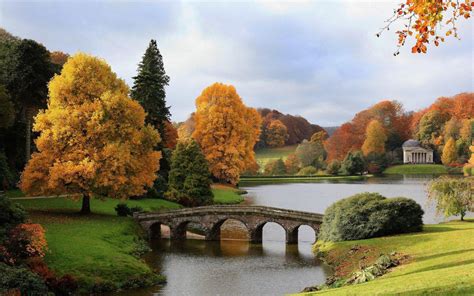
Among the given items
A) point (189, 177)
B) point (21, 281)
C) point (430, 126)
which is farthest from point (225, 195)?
point (430, 126)

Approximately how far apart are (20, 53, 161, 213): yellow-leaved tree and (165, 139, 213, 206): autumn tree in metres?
15.4

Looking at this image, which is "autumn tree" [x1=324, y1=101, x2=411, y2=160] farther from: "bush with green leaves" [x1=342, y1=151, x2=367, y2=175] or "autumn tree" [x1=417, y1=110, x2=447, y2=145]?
"bush with green leaves" [x1=342, y1=151, x2=367, y2=175]

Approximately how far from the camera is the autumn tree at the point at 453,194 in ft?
143

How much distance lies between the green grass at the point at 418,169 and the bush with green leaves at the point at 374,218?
10652 cm

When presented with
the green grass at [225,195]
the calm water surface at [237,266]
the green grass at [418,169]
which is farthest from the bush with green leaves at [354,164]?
the calm water surface at [237,266]

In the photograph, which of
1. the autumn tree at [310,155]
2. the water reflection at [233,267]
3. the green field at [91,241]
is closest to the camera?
the water reflection at [233,267]

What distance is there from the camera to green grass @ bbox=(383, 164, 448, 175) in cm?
14212

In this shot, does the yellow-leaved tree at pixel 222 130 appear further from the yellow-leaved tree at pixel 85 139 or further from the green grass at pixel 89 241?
the yellow-leaved tree at pixel 85 139

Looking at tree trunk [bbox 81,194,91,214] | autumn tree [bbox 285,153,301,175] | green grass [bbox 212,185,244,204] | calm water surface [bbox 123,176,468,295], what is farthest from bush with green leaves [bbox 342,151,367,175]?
tree trunk [bbox 81,194,91,214]

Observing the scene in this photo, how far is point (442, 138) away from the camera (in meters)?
148

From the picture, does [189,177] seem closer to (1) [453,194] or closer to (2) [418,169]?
(1) [453,194]

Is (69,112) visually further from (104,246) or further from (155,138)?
(104,246)

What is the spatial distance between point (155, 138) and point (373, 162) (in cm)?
10634

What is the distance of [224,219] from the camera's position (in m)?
49.0
